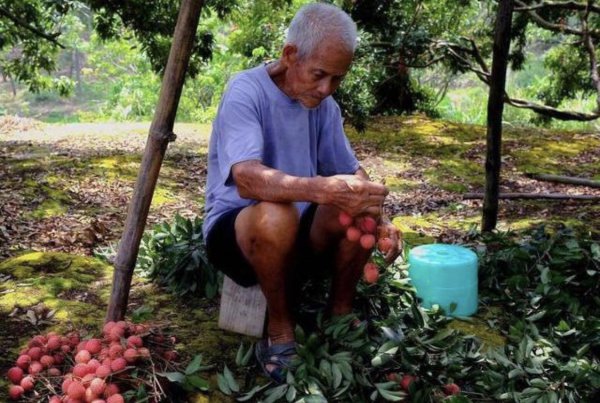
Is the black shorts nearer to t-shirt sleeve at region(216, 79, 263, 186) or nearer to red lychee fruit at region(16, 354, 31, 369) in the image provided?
t-shirt sleeve at region(216, 79, 263, 186)

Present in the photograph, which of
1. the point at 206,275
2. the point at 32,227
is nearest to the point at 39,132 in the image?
the point at 32,227

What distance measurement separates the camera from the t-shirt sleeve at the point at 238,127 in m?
2.01

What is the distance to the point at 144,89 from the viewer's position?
14844mm

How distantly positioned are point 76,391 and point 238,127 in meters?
0.95

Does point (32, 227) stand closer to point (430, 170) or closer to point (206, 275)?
point (206, 275)

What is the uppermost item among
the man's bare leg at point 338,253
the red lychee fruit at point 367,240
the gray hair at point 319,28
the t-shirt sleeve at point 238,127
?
the gray hair at point 319,28

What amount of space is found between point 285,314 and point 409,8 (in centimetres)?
561

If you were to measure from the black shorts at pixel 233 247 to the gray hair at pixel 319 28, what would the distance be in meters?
0.61

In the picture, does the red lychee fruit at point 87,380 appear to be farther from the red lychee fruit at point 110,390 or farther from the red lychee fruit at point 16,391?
the red lychee fruit at point 16,391

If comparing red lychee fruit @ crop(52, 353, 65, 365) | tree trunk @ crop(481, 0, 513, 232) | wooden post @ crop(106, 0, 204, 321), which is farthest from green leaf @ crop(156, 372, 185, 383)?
tree trunk @ crop(481, 0, 513, 232)

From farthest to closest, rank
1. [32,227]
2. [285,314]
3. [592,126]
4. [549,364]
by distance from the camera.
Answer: [592,126], [32,227], [549,364], [285,314]

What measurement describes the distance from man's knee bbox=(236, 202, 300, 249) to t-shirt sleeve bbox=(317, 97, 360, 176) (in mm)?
519

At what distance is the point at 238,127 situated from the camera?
2.07 meters

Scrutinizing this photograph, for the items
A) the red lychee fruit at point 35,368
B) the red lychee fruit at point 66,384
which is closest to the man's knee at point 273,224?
the red lychee fruit at point 66,384
